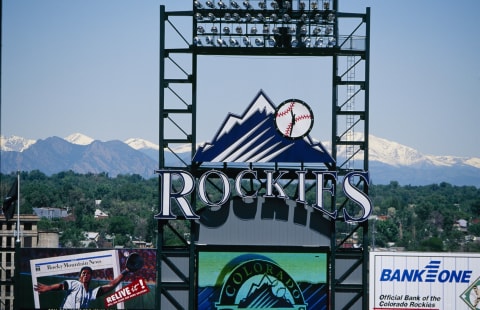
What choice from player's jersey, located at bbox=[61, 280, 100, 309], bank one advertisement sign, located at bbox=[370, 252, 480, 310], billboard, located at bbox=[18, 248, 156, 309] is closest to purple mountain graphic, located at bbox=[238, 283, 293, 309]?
bank one advertisement sign, located at bbox=[370, 252, 480, 310]

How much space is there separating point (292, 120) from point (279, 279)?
21.3 feet

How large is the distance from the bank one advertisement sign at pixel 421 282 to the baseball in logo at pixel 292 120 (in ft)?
19.8

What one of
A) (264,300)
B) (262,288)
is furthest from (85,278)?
(264,300)

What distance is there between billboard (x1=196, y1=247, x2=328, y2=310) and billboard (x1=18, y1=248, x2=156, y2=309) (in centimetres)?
367

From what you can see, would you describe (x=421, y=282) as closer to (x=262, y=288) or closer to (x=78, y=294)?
(x=262, y=288)

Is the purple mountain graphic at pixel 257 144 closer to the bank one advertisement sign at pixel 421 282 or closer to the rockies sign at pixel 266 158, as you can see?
the rockies sign at pixel 266 158

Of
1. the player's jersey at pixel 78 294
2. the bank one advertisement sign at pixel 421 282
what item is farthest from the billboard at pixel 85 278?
the bank one advertisement sign at pixel 421 282

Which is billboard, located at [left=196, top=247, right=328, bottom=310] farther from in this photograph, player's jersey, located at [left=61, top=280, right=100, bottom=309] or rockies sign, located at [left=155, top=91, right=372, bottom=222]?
player's jersey, located at [left=61, top=280, right=100, bottom=309]

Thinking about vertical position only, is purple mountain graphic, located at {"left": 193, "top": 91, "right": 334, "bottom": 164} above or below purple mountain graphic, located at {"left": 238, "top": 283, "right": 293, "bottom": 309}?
above

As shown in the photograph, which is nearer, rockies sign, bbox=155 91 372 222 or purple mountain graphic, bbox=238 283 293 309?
rockies sign, bbox=155 91 372 222

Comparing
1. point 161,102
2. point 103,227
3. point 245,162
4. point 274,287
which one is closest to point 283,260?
point 274,287

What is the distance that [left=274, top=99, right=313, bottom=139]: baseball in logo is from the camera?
165 feet

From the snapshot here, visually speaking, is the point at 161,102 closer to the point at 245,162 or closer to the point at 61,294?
the point at 245,162

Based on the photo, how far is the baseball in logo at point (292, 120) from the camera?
50.4 meters
